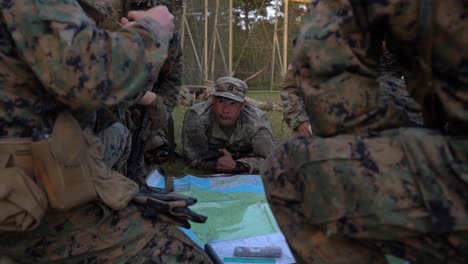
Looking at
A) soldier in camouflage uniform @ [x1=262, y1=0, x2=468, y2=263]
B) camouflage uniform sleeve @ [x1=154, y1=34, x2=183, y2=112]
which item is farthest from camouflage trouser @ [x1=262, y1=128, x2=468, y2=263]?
camouflage uniform sleeve @ [x1=154, y1=34, x2=183, y2=112]

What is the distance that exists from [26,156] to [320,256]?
3.15 ft

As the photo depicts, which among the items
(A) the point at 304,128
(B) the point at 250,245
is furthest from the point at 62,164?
(A) the point at 304,128

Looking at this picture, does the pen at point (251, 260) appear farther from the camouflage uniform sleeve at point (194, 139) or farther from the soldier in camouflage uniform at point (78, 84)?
the camouflage uniform sleeve at point (194, 139)

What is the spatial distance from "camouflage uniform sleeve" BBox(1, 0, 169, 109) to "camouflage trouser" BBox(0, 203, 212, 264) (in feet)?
1.43

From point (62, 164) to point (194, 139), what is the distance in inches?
125

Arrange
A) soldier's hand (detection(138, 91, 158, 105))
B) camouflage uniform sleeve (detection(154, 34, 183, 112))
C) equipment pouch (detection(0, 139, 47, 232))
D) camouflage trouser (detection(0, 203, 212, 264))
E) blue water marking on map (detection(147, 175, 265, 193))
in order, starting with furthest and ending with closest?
camouflage uniform sleeve (detection(154, 34, 183, 112)) → blue water marking on map (detection(147, 175, 265, 193)) → soldier's hand (detection(138, 91, 158, 105)) → camouflage trouser (detection(0, 203, 212, 264)) → equipment pouch (detection(0, 139, 47, 232))

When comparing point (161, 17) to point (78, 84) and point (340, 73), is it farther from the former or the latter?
point (340, 73)

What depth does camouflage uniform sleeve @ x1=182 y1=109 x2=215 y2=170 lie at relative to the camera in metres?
4.72

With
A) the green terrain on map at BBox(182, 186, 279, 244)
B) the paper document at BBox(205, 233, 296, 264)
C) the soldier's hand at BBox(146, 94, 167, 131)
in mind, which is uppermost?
the soldier's hand at BBox(146, 94, 167, 131)

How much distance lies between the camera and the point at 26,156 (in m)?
1.56

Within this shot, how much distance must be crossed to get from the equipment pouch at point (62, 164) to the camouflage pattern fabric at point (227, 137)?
10.1ft

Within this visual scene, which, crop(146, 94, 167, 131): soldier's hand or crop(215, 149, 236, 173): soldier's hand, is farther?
crop(215, 149, 236, 173): soldier's hand

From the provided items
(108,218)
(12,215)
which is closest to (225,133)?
(108,218)

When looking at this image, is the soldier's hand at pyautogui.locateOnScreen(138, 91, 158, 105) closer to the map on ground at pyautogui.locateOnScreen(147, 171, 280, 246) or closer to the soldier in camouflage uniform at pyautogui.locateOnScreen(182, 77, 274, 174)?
the map on ground at pyautogui.locateOnScreen(147, 171, 280, 246)
